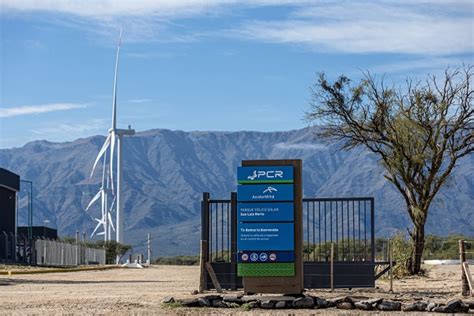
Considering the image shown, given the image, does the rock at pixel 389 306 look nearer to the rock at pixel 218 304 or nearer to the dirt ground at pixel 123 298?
the dirt ground at pixel 123 298

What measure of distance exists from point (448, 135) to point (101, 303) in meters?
19.5

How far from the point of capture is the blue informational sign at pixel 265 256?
2550 cm

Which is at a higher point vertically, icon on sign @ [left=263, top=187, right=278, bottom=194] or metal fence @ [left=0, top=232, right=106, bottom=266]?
icon on sign @ [left=263, top=187, right=278, bottom=194]

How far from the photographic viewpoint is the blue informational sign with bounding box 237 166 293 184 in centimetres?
2575

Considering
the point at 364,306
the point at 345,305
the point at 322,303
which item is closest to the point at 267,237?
the point at 322,303

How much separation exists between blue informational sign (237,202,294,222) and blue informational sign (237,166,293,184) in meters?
0.56

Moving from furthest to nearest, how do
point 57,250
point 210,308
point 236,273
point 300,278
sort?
1. point 57,250
2. point 236,273
3. point 300,278
4. point 210,308

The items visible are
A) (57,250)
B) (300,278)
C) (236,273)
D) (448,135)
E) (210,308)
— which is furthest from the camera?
(57,250)

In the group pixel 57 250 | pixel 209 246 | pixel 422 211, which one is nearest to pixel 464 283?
pixel 209 246

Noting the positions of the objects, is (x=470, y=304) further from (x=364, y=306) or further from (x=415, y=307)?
(x=364, y=306)

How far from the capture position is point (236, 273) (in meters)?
28.1

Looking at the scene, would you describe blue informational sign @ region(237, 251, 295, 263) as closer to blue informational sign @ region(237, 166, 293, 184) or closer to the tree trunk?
blue informational sign @ region(237, 166, 293, 184)

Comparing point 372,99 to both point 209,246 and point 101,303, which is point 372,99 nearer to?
point 209,246

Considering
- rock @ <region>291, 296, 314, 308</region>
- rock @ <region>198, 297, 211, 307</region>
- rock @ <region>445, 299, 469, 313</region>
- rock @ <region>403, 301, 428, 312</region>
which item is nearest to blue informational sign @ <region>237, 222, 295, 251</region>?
rock @ <region>291, 296, 314, 308</region>
